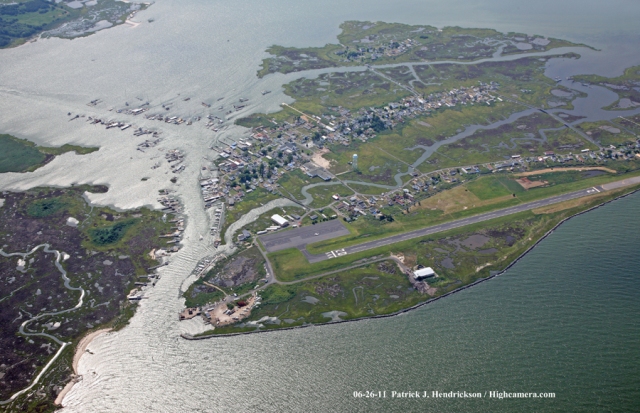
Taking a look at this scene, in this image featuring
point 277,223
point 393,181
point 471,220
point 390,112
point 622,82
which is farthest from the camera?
point 622,82

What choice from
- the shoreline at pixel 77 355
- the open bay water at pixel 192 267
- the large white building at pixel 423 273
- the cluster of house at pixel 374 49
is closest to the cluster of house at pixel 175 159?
the open bay water at pixel 192 267

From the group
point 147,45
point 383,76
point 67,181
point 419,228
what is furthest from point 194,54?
point 419,228

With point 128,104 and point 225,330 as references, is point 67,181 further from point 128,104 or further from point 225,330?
point 225,330

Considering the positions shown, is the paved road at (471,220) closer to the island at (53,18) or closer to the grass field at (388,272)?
the grass field at (388,272)

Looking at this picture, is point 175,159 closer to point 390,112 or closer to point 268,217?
point 268,217

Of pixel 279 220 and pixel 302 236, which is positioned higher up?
pixel 279 220

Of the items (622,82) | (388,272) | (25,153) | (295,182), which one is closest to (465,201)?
(388,272)

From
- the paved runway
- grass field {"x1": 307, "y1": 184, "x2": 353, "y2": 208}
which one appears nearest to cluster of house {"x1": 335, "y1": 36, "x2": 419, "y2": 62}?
grass field {"x1": 307, "y1": 184, "x2": 353, "y2": 208}
